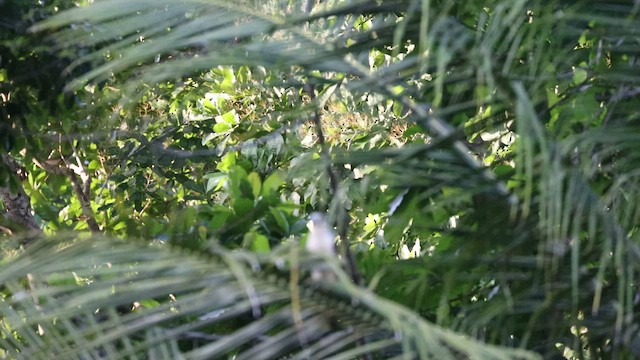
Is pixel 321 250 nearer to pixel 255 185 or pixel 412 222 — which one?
pixel 412 222

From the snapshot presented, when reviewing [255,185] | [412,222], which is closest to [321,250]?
[412,222]

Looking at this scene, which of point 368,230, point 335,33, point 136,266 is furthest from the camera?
point 368,230

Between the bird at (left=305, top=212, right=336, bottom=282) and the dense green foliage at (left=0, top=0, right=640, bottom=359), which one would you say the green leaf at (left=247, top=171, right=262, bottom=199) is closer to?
the dense green foliage at (left=0, top=0, right=640, bottom=359)

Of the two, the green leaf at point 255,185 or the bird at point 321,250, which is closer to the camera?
the bird at point 321,250

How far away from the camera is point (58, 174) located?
8.85 ft

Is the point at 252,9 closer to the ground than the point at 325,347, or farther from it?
farther from it

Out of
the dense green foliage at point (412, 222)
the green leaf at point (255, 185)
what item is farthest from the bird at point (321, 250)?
the green leaf at point (255, 185)

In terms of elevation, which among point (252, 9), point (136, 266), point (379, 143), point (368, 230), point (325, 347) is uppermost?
point (252, 9)

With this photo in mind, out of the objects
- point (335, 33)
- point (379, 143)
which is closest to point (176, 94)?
point (379, 143)

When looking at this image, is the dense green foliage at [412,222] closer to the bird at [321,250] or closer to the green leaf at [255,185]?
the bird at [321,250]

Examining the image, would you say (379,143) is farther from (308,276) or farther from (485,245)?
(308,276)

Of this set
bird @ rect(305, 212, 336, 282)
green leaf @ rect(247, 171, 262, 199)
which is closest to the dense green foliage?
bird @ rect(305, 212, 336, 282)

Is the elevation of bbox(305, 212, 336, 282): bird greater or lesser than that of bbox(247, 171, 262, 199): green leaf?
greater

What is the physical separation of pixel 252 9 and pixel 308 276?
257 millimetres
